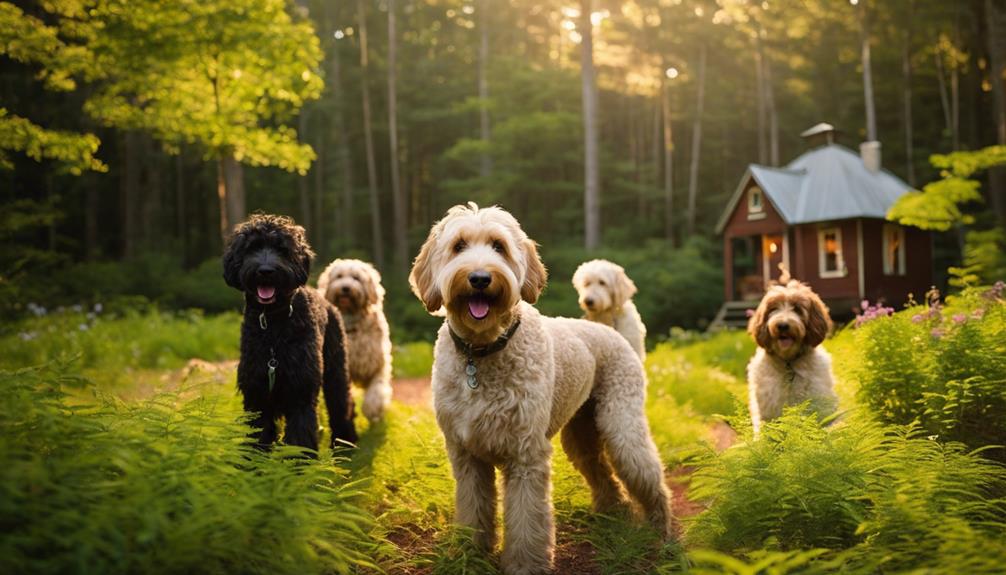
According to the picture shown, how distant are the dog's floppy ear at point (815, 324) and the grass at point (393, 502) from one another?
11.5 inches

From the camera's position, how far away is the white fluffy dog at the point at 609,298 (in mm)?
7379

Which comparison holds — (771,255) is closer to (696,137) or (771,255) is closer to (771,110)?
(771,110)

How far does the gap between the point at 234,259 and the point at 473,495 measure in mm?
2568

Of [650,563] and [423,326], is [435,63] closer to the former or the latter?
[423,326]

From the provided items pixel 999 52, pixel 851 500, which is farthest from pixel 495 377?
pixel 999 52

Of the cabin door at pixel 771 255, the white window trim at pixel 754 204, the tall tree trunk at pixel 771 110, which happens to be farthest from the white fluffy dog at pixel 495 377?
the tall tree trunk at pixel 771 110

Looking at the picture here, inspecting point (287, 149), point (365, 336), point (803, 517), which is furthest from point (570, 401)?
point (287, 149)

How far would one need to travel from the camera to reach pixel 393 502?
4457mm

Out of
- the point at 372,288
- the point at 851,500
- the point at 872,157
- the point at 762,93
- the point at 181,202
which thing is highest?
the point at 762,93

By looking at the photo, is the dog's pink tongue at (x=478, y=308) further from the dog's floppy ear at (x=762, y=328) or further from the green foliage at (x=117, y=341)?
the green foliage at (x=117, y=341)

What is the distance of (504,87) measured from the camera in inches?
1158

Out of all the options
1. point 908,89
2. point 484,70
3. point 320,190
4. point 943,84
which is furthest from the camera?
point 320,190

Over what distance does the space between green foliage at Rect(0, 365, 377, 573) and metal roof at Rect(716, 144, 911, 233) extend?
65.2ft

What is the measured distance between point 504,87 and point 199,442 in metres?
28.3
